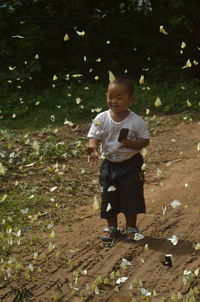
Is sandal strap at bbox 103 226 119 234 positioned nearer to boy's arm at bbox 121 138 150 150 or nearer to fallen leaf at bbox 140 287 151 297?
boy's arm at bbox 121 138 150 150

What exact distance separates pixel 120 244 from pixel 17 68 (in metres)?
10.3

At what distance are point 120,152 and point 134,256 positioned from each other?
1.01 metres

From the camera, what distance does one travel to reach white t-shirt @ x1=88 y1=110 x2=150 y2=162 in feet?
18.6

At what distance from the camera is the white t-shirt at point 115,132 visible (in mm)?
5664

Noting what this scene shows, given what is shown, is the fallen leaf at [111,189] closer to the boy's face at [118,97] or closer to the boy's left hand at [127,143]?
the boy's left hand at [127,143]

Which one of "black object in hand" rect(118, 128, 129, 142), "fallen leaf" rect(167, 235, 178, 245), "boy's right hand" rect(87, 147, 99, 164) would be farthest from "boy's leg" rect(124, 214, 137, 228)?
"black object in hand" rect(118, 128, 129, 142)

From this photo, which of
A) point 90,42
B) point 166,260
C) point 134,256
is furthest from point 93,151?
point 90,42

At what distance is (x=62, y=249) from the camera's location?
572 centimetres

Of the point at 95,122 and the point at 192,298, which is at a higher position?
the point at 95,122

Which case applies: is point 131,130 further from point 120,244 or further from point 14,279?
point 14,279

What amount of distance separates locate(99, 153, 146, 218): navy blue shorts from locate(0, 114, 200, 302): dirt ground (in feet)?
1.17

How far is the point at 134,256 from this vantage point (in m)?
5.47

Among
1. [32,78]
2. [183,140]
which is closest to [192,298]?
[183,140]

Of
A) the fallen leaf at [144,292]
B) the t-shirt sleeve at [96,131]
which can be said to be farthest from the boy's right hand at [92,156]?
the fallen leaf at [144,292]
